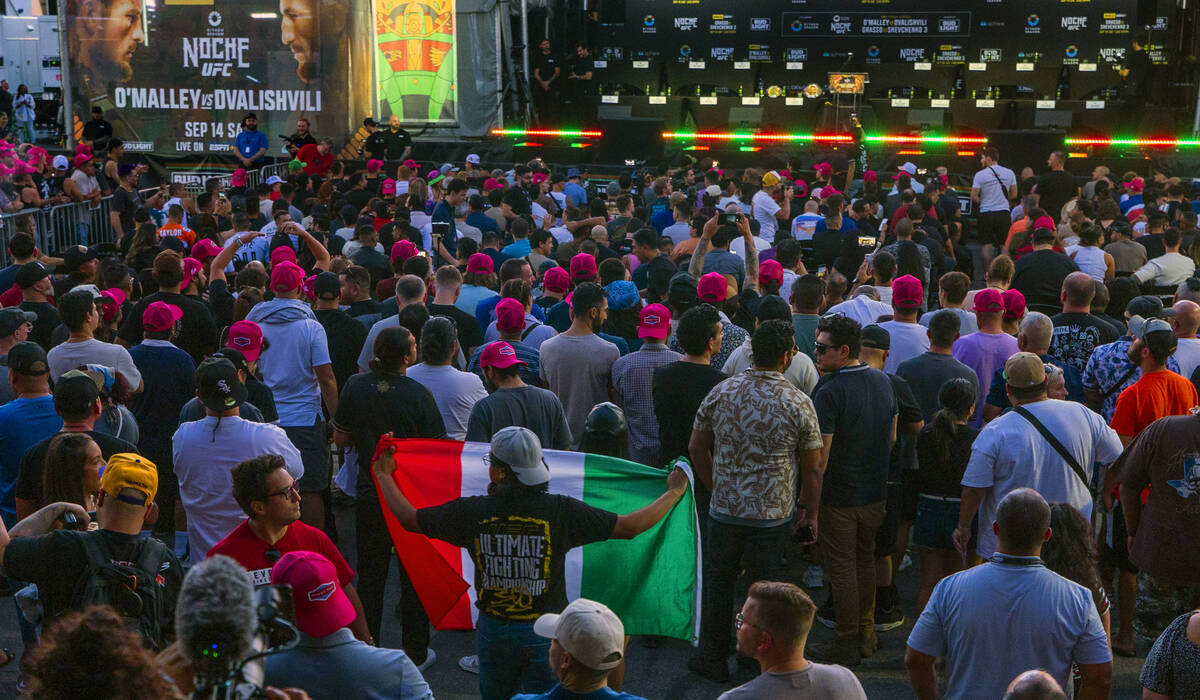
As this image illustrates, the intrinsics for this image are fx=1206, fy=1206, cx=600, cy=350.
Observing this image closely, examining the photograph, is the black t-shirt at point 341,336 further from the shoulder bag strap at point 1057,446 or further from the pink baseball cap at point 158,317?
the shoulder bag strap at point 1057,446

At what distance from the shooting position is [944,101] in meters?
26.3

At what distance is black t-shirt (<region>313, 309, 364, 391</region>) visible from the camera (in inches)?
302

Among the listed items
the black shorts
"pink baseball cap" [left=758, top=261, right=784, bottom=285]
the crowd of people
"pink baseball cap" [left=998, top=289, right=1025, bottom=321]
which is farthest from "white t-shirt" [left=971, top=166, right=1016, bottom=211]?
"pink baseball cap" [left=998, top=289, right=1025, bottom=321]

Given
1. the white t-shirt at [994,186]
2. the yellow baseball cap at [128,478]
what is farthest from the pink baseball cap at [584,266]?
the white t-shirt at [994,186]

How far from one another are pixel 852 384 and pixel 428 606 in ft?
7.69

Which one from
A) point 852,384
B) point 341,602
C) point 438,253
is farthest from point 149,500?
point 438,253

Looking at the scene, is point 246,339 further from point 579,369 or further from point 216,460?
point 579,369

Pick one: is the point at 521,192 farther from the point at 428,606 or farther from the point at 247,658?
the point at 247,658

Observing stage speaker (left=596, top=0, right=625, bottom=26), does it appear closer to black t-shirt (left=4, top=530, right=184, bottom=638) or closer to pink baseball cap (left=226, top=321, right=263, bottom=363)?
pink baseball cap (left=226, top=321, right=263, bottom=363)

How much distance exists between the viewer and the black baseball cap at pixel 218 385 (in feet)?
17.4

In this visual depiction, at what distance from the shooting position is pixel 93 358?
6637 millimetres

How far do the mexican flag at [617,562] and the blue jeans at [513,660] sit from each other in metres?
0.94

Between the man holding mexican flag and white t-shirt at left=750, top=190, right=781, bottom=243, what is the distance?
913 centimetres

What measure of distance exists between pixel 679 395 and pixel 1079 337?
2909 mm
